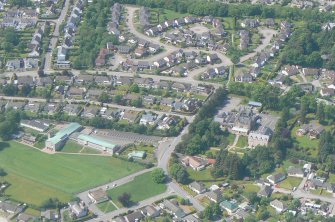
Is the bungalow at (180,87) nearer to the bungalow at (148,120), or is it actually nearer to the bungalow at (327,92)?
the bungalow at (148,120)

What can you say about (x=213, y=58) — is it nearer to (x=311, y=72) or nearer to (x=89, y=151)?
(x=311, y=72)

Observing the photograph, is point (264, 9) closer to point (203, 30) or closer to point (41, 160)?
point (203, 30)

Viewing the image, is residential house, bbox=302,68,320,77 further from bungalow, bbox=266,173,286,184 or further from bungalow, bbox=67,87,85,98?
bungalow, bbox=67,87,85,98

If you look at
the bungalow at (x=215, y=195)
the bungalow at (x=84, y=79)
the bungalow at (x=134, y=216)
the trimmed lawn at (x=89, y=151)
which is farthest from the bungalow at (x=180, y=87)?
the bungalow at (x=134, y=216)

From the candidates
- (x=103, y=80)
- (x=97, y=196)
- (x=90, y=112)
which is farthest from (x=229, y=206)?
(x=103, y=80)

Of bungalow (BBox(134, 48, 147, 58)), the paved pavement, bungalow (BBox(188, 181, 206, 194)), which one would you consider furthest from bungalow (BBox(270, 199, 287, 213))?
the paved pavement
